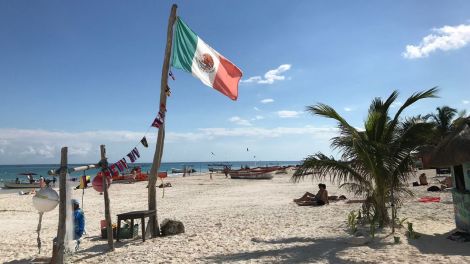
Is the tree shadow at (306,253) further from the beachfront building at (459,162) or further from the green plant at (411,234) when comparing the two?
the beachfront building at (459,162)

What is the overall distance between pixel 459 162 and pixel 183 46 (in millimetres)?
6217

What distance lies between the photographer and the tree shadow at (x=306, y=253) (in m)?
7.12

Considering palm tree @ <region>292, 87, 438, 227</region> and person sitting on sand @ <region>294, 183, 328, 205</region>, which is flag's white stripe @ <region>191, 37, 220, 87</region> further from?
person sitting on sand @ <region>294, 183, 328, 205</region>

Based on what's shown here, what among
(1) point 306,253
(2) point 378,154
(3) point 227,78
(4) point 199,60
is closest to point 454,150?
(2) point 378,154

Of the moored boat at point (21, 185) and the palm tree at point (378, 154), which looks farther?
the moored boat at point (21, 185)

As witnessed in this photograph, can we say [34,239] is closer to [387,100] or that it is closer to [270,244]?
[270,244]

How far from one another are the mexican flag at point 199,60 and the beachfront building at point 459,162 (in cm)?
456

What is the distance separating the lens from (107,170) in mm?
8500

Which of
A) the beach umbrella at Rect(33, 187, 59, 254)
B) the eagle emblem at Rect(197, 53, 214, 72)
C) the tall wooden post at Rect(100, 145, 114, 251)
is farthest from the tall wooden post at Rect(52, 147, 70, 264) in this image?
the eagle emblem at Rect(197, 53, 214, 72)

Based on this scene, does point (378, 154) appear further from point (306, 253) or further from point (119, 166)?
point (119, 166)

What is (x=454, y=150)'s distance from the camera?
757 cm

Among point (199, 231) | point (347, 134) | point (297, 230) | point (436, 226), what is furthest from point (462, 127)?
point (199, 231)

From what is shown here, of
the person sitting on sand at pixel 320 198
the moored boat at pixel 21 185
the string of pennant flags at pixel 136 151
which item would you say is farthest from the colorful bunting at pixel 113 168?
the moored boat at pixel 21 185

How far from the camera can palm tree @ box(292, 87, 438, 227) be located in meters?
8.96
